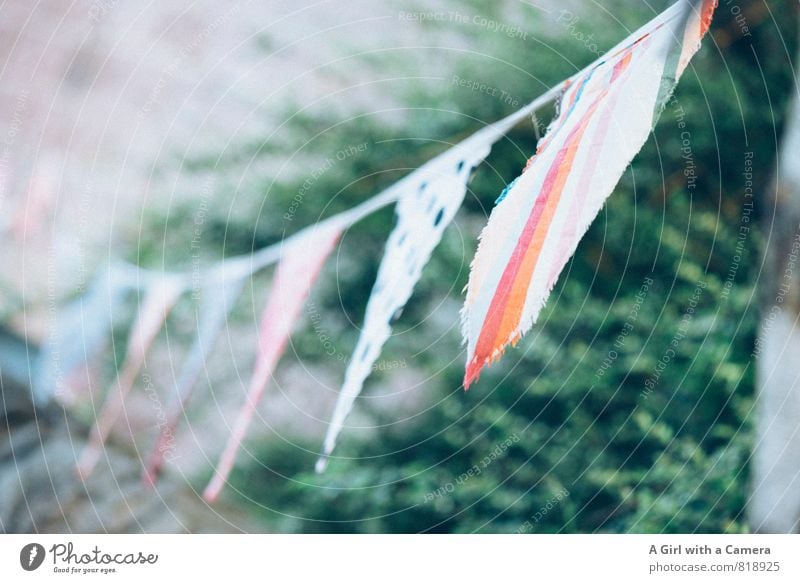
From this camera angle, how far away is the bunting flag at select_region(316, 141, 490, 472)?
915 millimetres

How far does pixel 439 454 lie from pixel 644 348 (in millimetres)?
279

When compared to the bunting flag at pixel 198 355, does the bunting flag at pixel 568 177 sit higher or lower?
higher

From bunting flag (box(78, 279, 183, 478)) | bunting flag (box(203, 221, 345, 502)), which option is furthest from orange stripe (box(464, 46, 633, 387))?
bunting flag (box(78, 279, 183, 478))

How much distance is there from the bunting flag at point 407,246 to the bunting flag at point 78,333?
0.89 ft

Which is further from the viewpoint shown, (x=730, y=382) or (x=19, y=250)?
(x=730, y=382)

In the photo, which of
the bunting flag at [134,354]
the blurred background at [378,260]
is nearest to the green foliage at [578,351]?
the blurred background at [378,260]

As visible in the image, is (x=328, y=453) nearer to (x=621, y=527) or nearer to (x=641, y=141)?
(x=621, y=527)

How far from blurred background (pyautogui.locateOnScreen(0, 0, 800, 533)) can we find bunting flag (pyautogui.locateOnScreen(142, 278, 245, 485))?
0.04 ft

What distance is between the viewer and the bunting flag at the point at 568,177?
93 cm

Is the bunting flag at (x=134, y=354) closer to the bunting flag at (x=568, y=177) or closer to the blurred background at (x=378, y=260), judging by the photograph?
the blurred background at (x=378, y=260)

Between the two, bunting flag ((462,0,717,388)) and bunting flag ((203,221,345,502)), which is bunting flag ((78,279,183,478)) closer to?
bunting flag ((203,221,345,502))

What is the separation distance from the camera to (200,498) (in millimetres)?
916
